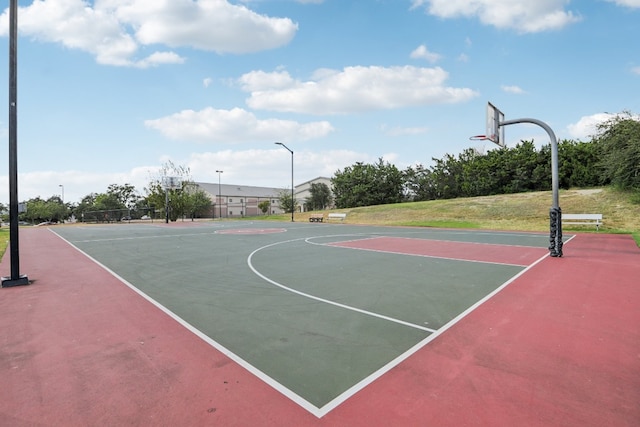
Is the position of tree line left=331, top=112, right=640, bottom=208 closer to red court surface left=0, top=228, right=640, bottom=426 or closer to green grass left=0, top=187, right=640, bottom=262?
green grass left=0, top=187, right=640, bottom=262

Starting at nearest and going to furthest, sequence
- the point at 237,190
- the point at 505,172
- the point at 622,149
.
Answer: the point at 622,149
the point at 505,172
the point at 237,190

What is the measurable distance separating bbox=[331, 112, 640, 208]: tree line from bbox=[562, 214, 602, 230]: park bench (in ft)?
22.3

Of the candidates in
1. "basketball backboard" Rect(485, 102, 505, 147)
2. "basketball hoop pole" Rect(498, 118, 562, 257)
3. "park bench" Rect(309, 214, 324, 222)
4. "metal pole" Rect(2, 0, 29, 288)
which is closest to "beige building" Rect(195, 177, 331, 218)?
"park bench" Rect(309, 214, 324, 222)

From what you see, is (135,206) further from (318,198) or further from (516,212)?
(516,212)

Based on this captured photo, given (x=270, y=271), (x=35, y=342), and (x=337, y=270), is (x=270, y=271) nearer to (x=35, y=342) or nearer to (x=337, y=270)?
(x=337, y=270)

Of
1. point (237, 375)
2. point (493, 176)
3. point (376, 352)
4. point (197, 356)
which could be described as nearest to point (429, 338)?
point (376, 352)

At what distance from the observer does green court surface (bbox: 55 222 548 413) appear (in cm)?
390

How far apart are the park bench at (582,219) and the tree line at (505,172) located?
679 cm

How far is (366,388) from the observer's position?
3416 mm

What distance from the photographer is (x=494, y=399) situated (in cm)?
324

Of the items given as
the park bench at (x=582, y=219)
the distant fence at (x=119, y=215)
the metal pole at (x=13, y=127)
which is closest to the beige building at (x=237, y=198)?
the distant fence at (x=119, y=215)

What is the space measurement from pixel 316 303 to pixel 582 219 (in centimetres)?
2418

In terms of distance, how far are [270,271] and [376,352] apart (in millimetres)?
5420

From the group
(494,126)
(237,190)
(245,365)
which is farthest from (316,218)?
(237,190)
